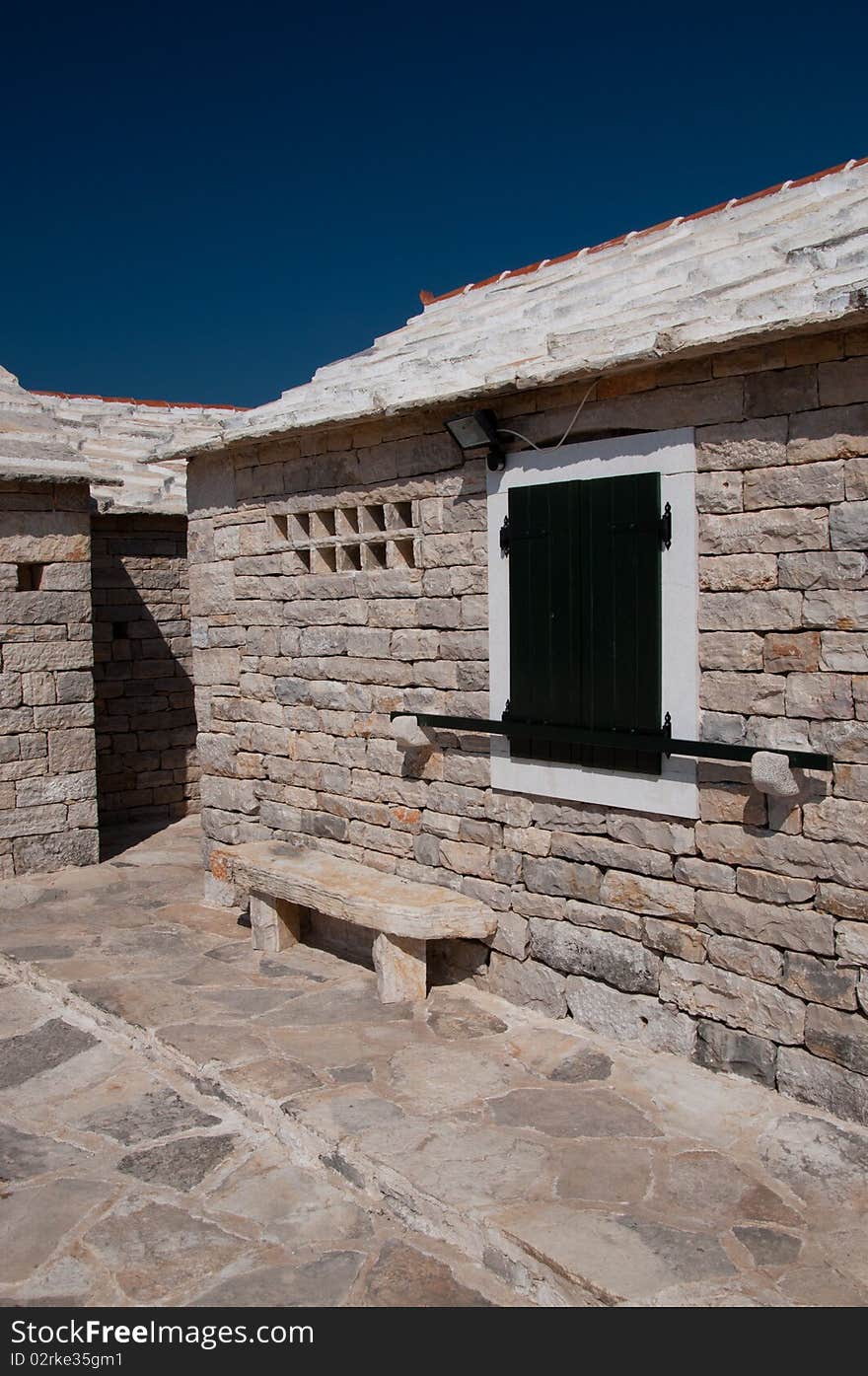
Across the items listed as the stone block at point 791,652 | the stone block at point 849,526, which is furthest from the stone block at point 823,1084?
the stone block at point 849,526

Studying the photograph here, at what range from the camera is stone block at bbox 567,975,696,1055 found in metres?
4.93

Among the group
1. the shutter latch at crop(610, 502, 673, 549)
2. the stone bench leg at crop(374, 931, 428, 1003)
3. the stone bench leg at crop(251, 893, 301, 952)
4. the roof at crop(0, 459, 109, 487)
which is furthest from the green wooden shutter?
the roof at crop(0, 459, 109, 487)

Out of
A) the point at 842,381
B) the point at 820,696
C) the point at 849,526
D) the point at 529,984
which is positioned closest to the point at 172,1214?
the point at 529,984

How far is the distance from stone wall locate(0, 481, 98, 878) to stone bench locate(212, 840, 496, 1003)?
2.40 meters

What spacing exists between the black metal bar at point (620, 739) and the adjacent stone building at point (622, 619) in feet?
0.13

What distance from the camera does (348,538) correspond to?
21.1ft

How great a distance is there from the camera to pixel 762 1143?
4176 millimetres

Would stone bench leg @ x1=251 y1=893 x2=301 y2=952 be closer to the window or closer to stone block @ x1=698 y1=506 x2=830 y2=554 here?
stone block @ x1=698 y1=506 x2=830 y2=554

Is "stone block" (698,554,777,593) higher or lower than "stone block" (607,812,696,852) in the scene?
higher

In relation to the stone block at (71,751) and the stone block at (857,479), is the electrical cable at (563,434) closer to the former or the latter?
the stone block at (857,479)

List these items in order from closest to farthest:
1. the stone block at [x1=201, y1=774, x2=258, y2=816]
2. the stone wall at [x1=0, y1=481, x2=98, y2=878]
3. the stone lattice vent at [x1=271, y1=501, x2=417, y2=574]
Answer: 1. the stone lattice vent at [x1=271, y1=501, x2=417, y2=574]
2. the stone block at [x1=201, y1=774, x2=258, y2=816]
3. the stone wall at [x1=0, y1=481, x2=98, y2=878]
